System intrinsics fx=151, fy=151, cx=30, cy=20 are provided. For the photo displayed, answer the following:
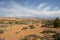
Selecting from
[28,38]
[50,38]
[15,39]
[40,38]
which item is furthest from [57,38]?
[15,39]

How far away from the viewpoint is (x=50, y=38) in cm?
1838

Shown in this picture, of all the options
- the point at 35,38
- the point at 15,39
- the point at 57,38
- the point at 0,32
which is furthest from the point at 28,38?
the point at 0,32

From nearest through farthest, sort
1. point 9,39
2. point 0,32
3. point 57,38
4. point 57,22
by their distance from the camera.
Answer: point 57,38 < point 9,39 < point 0,32 < point 57,22

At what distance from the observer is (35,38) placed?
17969mm

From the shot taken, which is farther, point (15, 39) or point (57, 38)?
point (15, 39)

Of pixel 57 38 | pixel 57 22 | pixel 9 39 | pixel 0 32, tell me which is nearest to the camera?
pixel 57 38

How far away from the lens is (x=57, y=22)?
30.8 m

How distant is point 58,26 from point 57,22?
0.87 meters

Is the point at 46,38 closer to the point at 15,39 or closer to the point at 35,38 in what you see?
the point at 35,38

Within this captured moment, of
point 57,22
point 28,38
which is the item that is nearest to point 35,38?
point 28,38

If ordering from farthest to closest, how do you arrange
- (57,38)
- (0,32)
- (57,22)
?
(57,22)
(0,32)
(57,38)

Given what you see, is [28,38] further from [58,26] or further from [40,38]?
[58,26]

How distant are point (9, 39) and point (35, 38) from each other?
337 cm

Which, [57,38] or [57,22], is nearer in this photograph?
[57,38]
